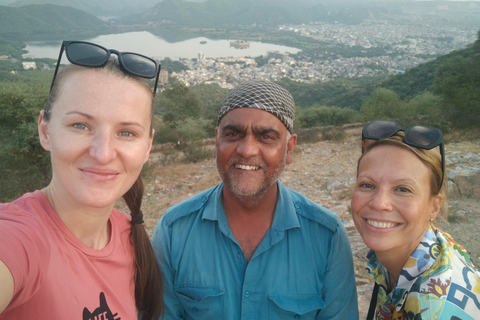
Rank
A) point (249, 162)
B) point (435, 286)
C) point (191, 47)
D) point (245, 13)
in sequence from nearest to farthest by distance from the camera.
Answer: point (435, 286) < point (249, 162) < point (191, 47) < point (245, 13)

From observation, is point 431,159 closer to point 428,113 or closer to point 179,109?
point 428,113

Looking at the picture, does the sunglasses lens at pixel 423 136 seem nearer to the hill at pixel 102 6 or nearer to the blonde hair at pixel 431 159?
the blonde hair at pixel 431 159

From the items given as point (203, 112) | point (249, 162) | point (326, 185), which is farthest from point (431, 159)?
point (203, 112)

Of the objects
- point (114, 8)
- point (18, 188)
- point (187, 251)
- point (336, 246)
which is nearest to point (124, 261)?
point (187, 251)

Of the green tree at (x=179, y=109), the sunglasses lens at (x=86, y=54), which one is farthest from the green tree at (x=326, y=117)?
the sunglasses lens at (x=86, y=54)

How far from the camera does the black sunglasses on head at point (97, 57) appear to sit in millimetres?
1202

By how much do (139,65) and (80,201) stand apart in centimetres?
59

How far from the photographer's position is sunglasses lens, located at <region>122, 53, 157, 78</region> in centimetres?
128

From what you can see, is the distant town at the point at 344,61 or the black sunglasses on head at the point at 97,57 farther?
the distant town at the point at 344,61

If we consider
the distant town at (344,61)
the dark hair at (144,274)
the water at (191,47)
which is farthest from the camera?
the water at (191,47)

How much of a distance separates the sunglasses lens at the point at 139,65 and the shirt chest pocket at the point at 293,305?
128 cm

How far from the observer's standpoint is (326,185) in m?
6.70

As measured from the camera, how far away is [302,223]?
1838 millimetres

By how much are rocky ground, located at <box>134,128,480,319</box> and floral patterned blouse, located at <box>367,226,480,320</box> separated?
1513 mm
